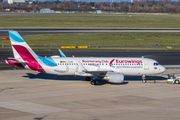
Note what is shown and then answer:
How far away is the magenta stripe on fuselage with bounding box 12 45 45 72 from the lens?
41.7 m

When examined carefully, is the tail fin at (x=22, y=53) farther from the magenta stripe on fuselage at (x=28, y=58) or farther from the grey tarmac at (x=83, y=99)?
the grey tarmac at (x=83, y=99)

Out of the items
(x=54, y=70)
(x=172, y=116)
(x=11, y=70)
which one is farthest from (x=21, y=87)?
(x=172, y=116)

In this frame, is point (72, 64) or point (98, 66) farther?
point (98, 66)

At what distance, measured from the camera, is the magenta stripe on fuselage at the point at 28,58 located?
137 feet

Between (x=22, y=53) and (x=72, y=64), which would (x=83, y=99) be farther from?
(x=22, y=53)

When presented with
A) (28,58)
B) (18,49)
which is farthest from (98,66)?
(18,49)

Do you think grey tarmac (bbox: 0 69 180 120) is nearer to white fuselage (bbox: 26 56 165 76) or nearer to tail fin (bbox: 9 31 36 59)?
white fuselage (bbox: 26 56 165 76)

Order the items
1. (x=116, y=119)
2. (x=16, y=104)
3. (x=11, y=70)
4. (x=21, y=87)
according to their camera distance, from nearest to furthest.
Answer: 1. (x=116, y=119)
2. (x=16, y=104)
3. (x=21, y=87)
4. (x=11, y=70)

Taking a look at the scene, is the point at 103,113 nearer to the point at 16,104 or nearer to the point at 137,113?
the point at 137,113

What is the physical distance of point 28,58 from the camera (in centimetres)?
4197

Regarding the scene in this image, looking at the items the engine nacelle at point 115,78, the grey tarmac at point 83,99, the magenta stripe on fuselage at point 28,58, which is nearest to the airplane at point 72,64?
the magenta stripe on fuselage at point 28,58

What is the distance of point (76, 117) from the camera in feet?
85.6

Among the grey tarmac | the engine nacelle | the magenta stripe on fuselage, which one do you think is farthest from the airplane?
the grey tarmac

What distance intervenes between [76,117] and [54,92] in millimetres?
11037
